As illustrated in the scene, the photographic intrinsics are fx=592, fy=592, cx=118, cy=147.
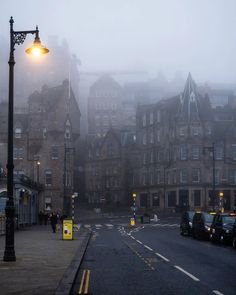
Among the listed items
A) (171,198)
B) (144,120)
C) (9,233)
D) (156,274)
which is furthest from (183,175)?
(156,274)

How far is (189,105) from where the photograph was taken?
333 feet

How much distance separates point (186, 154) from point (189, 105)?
891cm

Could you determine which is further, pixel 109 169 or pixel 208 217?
pixel 109 169

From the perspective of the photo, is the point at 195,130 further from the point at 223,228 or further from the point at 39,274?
the point at 39,274

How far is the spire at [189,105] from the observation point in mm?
100438

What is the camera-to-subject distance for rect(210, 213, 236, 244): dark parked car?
1280 inches

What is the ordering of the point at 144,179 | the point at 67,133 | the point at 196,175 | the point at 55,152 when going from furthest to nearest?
1. the point at 144,179
2. the point at 67,133
3. the point at 196,175
4. the point at 55,152

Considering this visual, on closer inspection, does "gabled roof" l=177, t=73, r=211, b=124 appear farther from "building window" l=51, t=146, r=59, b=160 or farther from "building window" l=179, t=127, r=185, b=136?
"building window" l=51, t=146, r=59, b=160

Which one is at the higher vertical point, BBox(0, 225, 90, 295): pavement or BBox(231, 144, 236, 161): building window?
BBox(231, 144, 236, 161): building window

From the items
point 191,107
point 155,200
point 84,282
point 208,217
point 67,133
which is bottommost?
point 84,282

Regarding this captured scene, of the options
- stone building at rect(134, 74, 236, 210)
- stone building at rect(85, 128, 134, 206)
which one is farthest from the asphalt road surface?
stone building at rect(85, 128, 134, 206)

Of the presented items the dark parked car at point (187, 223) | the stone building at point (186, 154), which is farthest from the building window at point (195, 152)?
the dark parked car at point (187, 223)

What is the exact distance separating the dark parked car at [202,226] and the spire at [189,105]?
60435mm

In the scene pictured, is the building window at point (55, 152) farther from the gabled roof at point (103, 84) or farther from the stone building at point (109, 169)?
the gabled roof at point (103, 84)
